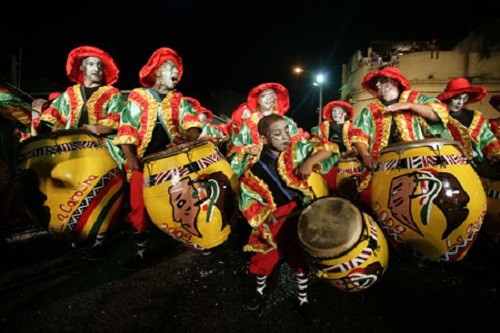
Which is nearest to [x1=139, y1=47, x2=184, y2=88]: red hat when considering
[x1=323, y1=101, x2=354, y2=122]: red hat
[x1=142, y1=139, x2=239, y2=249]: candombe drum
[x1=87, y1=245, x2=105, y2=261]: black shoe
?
[x1=142, y1=139, x2=239, y2=249]: candombe drum

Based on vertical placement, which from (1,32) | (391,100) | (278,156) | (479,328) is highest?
(1,32)

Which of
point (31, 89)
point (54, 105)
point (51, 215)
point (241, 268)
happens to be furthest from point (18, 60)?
point (241, 268)

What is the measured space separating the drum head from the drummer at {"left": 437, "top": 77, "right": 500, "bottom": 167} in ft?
8.43

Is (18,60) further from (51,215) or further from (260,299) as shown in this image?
(260,299)

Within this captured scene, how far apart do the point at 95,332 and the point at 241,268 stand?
1.62 meters

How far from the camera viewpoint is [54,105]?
3686 millimetres

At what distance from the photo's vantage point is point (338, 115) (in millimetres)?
7207

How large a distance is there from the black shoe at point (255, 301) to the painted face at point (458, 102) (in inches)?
154

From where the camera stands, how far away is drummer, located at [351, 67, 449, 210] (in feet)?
10.4

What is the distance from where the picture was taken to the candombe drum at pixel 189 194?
2609 mm

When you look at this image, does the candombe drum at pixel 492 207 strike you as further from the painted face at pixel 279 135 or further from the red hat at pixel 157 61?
the red hat at pixel 157 61

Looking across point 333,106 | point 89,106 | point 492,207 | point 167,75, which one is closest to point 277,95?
point 167,75

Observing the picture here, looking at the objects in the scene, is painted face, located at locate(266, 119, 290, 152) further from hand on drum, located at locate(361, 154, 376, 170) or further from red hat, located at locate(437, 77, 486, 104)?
red hat, located at locate(437, 77, 486, 104)

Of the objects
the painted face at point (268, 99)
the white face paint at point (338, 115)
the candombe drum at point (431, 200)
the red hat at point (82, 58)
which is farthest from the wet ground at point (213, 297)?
the white face paint at point (338, 115)
